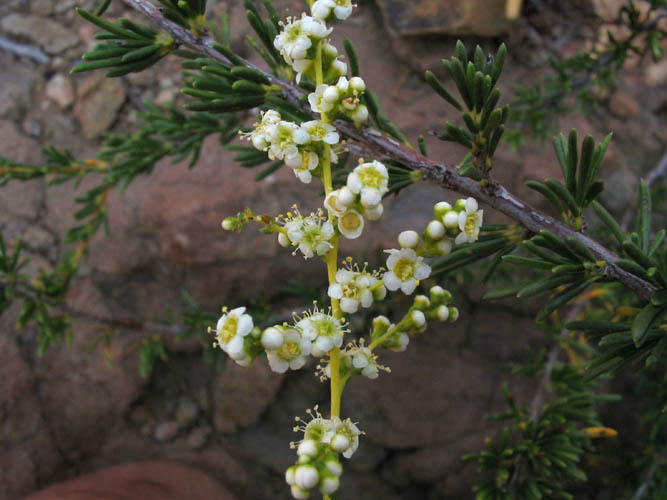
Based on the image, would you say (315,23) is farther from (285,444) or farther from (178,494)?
(285,444)

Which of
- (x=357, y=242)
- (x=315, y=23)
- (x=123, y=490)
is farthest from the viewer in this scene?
(x=357, y=242)

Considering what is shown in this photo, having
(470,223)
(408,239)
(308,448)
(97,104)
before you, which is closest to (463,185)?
(470,223)

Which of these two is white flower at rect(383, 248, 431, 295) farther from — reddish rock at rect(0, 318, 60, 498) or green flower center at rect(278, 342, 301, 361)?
reddish rock at rect(0, 318, 60, 498)

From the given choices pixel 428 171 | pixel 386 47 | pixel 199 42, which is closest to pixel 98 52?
pixel 199 42

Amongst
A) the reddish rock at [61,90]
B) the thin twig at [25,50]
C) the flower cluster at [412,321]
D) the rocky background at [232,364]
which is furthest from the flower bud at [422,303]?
the thin twig at [25,50]

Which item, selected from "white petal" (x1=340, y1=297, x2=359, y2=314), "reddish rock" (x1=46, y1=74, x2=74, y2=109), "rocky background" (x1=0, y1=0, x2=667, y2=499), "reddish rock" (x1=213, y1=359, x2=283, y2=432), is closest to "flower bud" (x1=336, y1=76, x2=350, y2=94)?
"white petal" (x1=340, y1=297, x2=359, y2=314)

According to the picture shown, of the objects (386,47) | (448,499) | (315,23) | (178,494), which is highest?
(315,23)
